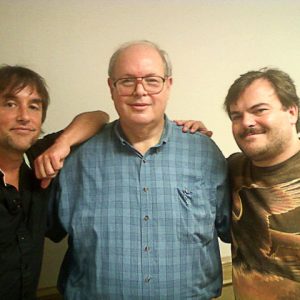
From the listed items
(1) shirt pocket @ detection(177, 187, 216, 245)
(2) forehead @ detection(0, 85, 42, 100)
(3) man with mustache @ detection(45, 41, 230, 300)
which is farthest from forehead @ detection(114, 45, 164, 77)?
(1) shirt pocket @ detection(177, 187, 216, 245)

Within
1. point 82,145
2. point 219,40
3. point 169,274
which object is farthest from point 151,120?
point 219,40

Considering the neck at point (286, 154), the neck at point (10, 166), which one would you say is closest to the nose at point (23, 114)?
the neck at point (10, 166)

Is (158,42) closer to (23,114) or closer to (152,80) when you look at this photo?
(152,80)

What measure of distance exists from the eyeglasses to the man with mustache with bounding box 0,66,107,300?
0.28 m

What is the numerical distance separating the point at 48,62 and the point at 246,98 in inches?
35.8

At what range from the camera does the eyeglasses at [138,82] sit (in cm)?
112

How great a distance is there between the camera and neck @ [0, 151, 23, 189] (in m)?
1.04

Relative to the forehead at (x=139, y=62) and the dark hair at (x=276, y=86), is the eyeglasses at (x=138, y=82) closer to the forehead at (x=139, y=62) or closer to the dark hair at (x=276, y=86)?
the forehead at (x=139, y=62)

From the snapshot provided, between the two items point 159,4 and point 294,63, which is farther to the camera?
point 294,63

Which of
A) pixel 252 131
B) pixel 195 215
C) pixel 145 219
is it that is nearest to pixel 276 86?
pixel 252 131

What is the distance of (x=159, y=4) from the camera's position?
1.56 m

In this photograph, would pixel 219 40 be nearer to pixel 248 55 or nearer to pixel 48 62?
pixel 248 55

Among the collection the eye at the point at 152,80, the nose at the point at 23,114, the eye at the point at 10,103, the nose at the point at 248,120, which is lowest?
the nose at the point at 248,120

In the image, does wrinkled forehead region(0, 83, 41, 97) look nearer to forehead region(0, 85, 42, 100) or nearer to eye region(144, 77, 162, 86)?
forehead region(0, 85, 42, 100)
